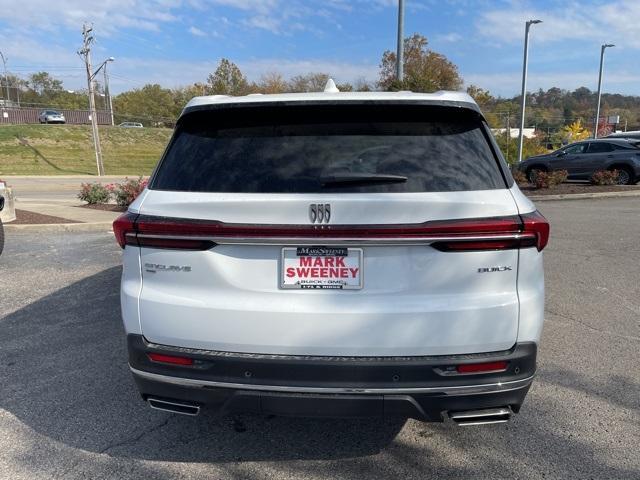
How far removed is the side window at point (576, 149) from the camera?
19.9 metres

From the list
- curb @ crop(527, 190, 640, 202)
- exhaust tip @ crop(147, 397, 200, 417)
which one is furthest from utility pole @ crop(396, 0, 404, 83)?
exhaust tip @ crop(147, 397, 200, 417)

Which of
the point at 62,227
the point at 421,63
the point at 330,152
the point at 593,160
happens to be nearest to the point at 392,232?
the point at 330,152

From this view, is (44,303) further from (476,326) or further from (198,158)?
(476,326)

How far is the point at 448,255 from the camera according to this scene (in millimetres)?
2314

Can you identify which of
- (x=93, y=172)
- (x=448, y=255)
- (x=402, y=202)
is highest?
(x=402, y=202)

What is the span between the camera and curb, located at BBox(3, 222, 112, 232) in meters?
10.2

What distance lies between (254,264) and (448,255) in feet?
2.88

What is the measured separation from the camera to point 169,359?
2482 mm

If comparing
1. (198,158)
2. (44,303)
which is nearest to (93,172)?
(44,303)

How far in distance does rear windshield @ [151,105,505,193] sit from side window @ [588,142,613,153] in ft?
64.5

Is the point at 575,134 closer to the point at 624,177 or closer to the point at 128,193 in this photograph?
the point at 624,177

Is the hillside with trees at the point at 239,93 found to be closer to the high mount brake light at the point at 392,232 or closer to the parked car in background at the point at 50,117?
the parked car in background at the point at 50,117

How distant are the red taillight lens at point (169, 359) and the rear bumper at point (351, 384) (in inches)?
1.0

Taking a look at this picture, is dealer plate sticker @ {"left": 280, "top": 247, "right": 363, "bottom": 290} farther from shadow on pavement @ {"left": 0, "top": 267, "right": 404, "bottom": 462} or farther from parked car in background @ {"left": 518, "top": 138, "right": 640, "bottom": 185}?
parked car in background @ {"left": 518, "top": 138, "right": 640, "bottom": 185}
